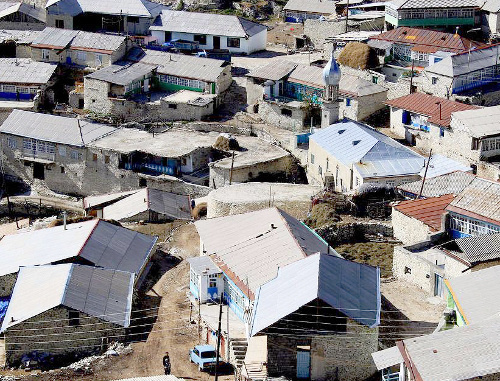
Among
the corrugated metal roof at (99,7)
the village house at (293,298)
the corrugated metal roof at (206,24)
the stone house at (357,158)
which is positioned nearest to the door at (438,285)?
the village house at (293,298)

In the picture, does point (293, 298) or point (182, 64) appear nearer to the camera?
point (293, 298)

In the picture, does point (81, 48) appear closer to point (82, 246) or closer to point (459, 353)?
point (82, 246)

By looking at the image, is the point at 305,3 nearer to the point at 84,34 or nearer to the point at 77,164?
the point at 84,34

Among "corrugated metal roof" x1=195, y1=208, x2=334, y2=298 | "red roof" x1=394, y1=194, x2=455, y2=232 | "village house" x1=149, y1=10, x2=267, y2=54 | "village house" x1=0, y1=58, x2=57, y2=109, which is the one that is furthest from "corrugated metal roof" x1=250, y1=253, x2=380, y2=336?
"village house" x1=149, y1=10, x2=267, y2=54

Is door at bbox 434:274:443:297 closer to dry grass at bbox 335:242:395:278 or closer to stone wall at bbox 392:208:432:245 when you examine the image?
dry grass at bbox 335:242:395:278

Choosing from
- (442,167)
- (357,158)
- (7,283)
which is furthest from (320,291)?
(442,167)

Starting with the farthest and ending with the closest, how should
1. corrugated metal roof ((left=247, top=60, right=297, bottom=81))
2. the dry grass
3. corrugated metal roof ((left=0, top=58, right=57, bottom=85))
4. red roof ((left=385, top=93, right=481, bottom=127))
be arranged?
corrugated metal roof ((left=0, top=58, right=57, bottom=85)), corrugated metal roof ((left=247, top=60, right=297, bottom=81)), red roof ((left=385, top=93, right=481, bottom=127)), the dry grass
